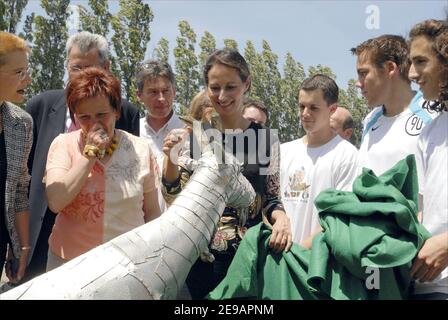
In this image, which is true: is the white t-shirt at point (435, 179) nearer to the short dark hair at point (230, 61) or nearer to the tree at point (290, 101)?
the short dark hair at point (230, 61)

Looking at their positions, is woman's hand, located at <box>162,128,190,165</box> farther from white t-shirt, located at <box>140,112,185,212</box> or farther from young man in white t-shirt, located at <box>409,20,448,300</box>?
white t-shirt, located at <box>140,112,185,212</box>

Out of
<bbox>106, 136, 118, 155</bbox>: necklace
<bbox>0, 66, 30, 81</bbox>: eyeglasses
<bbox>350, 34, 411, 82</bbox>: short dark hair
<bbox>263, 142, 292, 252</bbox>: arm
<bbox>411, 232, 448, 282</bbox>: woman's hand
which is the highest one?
<bbox>350, 34, 411, 82</bbox>: short dark hair

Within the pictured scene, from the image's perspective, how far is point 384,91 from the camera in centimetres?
279

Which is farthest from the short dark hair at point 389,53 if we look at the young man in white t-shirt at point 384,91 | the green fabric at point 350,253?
the green fabric at point 350,253

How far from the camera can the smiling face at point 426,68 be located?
6.64ft

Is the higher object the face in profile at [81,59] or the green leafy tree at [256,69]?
the green leafy tree at [256,69]

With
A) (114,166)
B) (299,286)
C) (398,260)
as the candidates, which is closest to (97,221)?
→ (114,166)

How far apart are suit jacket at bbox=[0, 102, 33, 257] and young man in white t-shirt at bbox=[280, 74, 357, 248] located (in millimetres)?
1370

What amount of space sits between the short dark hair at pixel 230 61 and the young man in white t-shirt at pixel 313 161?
0.84 meters

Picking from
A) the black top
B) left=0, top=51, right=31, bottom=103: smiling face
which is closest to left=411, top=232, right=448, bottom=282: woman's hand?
the black top

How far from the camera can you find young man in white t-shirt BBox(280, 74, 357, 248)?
2967 millimetres
